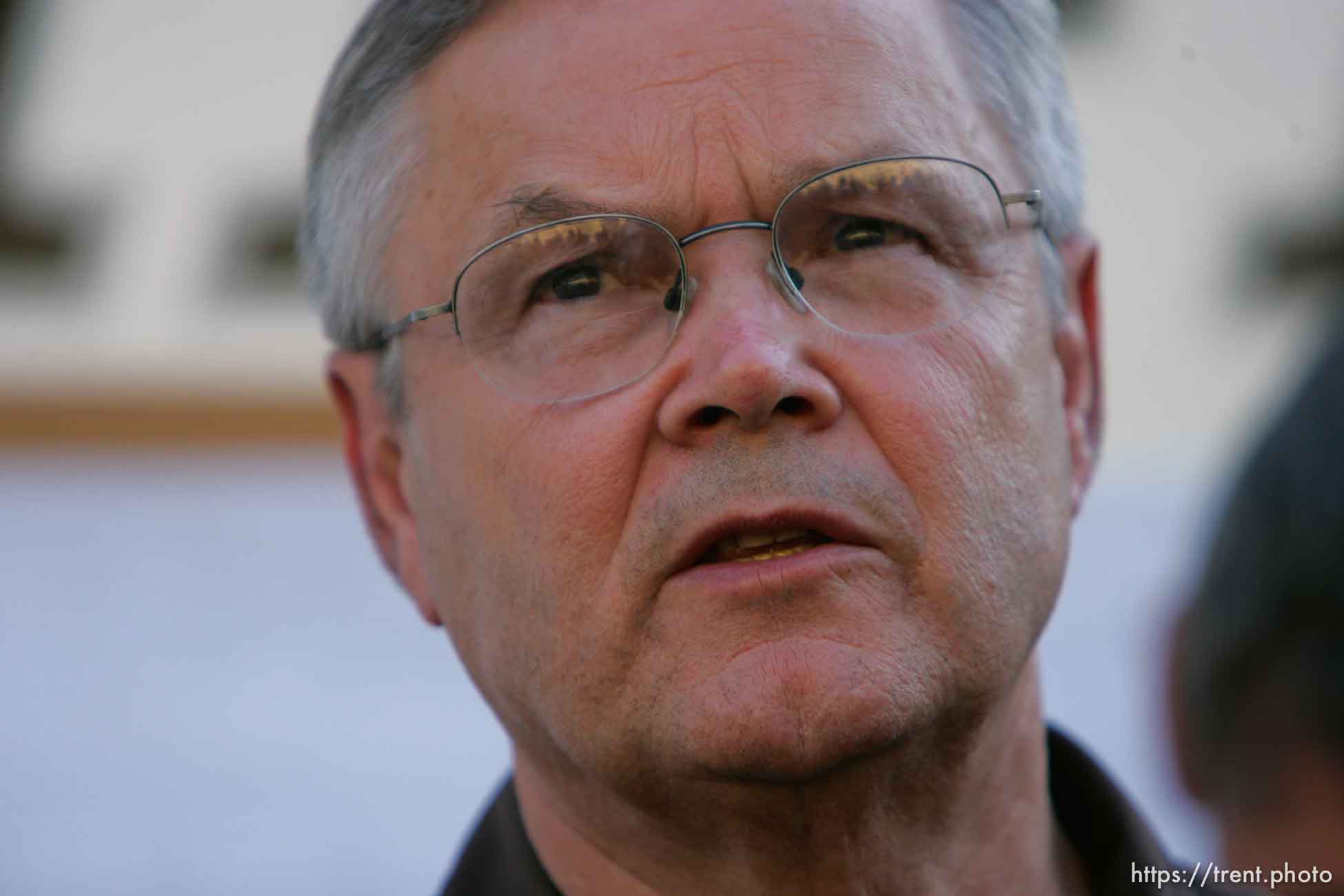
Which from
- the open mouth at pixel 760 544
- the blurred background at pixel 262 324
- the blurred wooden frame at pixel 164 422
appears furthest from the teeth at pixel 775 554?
the blurred wooden frame at pixel 164 422

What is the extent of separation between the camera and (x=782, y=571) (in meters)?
1.83

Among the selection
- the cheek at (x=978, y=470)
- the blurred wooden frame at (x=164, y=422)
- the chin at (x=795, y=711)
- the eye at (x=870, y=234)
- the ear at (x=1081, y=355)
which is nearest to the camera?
the chin at (x=795, y=711)

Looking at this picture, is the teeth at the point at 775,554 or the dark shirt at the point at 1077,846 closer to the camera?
the teeth at the point at 775,554

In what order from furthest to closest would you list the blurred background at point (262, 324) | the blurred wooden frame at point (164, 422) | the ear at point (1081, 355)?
the blurred wooden frame at point (164, 422)
the blurred background at point (262, 324)
the ear at point (1081, 355)

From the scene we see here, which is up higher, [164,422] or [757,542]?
[757,542]

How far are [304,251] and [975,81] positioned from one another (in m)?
A: 1.22

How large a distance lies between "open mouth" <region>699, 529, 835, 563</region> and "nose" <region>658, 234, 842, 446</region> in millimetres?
134

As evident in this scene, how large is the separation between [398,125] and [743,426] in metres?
0.83

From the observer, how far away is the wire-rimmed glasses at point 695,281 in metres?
1.98

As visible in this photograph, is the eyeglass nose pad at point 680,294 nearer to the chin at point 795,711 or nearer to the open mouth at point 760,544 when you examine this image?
the open mouth at point 760,544

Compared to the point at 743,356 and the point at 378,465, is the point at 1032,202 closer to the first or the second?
the point at 743,356

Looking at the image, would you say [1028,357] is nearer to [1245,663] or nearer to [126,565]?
[1245,663]

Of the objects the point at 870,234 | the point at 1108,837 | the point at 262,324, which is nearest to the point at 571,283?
the point at 870,234

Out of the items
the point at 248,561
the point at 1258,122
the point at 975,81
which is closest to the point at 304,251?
the point at 975,81
